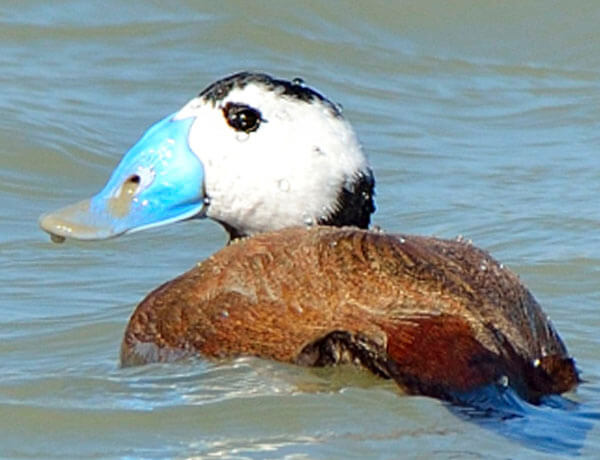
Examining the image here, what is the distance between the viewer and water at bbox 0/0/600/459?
15.2ft

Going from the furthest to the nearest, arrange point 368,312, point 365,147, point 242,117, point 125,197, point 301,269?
point 365,147 → point 125,197 → point 242,117 → point 301,269 → point 368,312

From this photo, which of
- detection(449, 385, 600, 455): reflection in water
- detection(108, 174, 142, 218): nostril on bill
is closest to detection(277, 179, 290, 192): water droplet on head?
detection(108, 174, 142, 218): nostril on bill

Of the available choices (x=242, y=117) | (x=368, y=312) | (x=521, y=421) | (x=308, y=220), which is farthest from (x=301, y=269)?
(x=242, y=117)

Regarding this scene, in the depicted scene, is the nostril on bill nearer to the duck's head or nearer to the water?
the duck's head

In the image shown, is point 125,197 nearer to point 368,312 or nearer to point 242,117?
point 242,117

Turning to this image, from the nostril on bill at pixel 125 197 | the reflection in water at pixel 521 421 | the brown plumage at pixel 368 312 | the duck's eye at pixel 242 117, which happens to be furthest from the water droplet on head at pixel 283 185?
the reflection in water at pixel 521 421

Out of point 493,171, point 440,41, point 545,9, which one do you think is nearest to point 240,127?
point 493,171

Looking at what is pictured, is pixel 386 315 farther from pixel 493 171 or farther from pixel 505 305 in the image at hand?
pixel 493 171

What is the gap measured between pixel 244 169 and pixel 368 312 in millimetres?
1139

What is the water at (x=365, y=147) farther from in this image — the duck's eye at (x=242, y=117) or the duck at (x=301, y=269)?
the duck's eye at (x=242, y=117)

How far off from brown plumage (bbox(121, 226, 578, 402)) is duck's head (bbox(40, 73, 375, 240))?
1.87ft

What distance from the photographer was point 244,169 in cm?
558

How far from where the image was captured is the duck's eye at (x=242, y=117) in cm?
552

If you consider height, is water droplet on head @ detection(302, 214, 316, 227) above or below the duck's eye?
below
